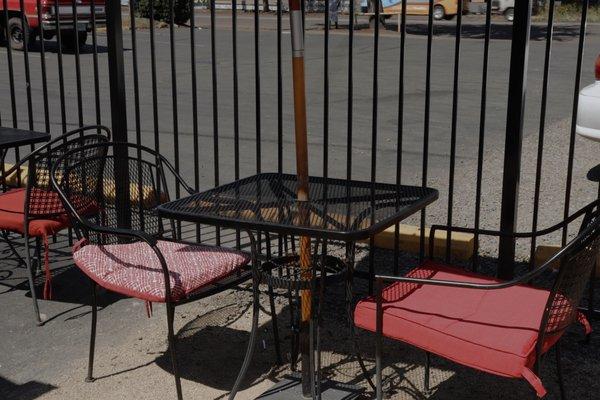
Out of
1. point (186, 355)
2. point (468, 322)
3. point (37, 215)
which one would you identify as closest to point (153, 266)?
point (186, 355)

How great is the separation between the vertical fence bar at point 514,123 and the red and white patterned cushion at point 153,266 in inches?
50.4

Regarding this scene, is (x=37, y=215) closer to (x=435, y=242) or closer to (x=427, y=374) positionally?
(x=427, y=374)

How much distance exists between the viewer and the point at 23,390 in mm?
3658

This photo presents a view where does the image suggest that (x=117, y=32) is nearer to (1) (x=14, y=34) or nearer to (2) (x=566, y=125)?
(2) (x=566, y=125)

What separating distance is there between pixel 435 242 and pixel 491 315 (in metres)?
2.23

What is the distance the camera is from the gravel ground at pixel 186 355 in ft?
11.9

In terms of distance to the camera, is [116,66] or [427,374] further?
[116,66]

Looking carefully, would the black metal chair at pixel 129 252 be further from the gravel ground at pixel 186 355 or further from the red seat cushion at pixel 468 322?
the red seat cushion at pixel 468 322

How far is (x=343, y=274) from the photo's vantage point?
128 inches

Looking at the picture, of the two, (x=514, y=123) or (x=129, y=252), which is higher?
(x=514, y=123)

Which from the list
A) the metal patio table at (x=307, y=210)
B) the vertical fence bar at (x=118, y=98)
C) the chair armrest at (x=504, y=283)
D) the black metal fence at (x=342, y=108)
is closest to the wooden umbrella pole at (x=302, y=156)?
the metal patio table at (x=307, y=210)

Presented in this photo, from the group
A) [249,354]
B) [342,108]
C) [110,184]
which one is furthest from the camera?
[342,108]

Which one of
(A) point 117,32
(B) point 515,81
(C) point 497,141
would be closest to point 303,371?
(B) point 515,81

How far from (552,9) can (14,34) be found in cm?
2049
